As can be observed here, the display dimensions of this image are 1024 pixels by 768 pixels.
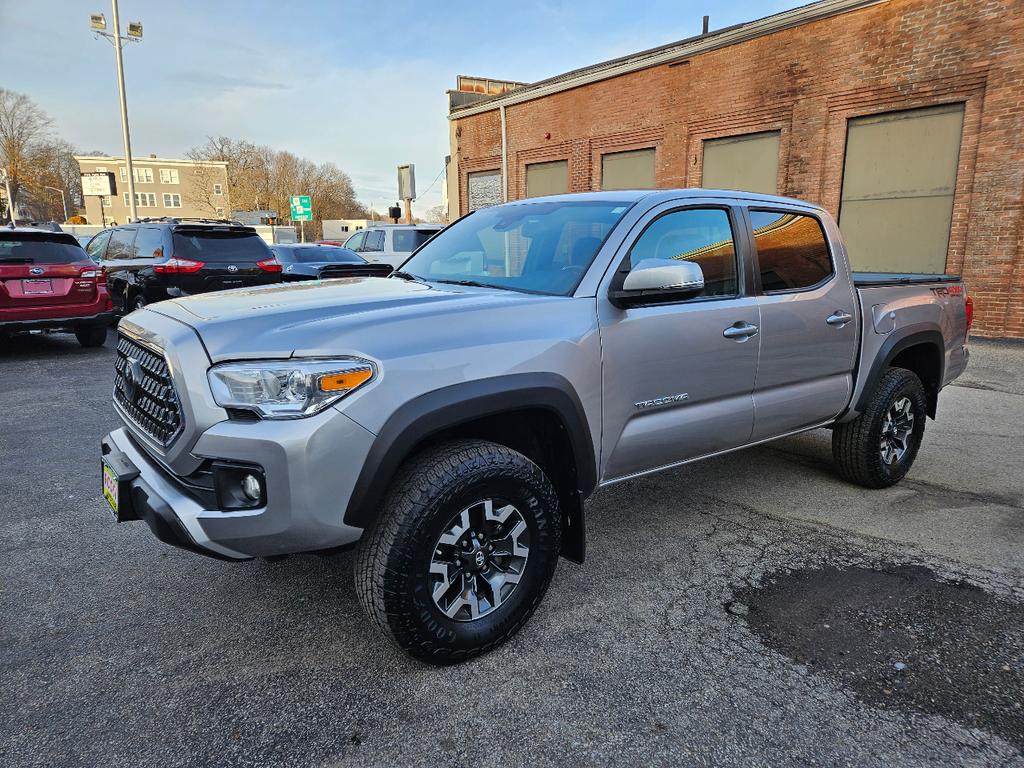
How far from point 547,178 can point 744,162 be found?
598cm

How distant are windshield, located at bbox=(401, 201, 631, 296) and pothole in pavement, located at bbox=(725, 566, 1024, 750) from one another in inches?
67.2

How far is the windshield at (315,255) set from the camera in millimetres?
14031

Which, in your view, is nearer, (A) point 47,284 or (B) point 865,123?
(A) point 47,284

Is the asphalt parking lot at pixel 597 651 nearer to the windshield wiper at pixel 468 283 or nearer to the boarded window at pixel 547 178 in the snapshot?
the windshield wiper at pixel 468 283

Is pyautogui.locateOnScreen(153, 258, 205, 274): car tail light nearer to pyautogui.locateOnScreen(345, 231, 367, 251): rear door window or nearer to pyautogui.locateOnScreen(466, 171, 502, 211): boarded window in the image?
pyautogui.locateOnScreen(345, 231, 367, 251): rear door window

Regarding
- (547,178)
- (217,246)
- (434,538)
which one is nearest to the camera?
(434,538)

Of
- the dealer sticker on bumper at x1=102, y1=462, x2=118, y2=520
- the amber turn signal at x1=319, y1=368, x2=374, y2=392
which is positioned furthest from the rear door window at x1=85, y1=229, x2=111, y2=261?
the amber turn signal at x1=319, y1=368, x2=374, y2=392

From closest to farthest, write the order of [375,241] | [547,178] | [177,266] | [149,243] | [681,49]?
[177,266] → [149,243] → [681,49] → [375,241] → [547,178]

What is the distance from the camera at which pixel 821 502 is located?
4230mm

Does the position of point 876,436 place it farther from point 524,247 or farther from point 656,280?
point 524,247

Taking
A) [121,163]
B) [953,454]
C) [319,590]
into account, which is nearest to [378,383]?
[319,590]

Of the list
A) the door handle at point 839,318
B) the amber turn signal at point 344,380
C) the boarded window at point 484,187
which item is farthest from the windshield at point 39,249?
the boarded window at point 484,187

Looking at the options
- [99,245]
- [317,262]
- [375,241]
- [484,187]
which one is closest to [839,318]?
[317,262]

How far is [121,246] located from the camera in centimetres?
1109
